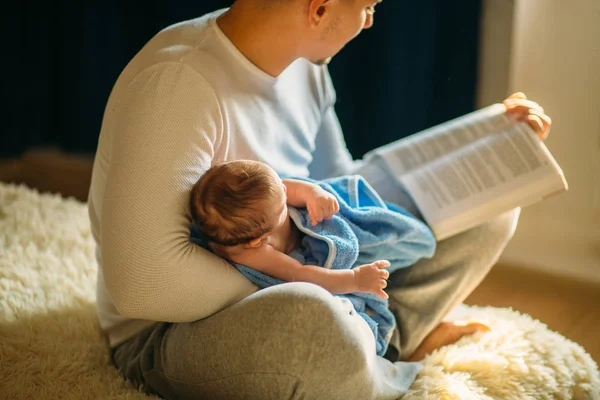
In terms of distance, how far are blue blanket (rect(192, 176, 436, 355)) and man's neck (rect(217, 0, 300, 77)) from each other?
269 millimetres

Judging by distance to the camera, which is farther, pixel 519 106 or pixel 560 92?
pixel 560 92

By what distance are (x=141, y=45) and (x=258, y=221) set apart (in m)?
1.56

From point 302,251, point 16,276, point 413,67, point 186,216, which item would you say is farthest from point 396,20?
point 16,276

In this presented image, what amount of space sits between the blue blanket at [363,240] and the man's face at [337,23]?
0.83ft

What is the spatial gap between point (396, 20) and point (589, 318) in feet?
3.03

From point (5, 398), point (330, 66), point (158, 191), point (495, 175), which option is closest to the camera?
point (158, 191)

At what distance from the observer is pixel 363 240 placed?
4.13 ft

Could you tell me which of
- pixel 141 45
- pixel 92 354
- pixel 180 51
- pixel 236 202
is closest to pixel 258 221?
pixel 236 202

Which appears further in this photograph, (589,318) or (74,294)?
(589,318)

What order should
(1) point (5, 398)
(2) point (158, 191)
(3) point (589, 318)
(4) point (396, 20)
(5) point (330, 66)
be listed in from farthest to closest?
(5) point (330, 66) → (4) point (396, 20) → (3) point (589, 318) → (1) point (5, 398) → (2) point (158, 191)

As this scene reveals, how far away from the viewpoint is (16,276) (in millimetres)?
Answer: 1524

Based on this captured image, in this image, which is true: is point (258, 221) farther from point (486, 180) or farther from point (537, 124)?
point (537, 124)

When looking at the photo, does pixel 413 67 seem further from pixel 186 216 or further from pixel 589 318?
pixel 186 216

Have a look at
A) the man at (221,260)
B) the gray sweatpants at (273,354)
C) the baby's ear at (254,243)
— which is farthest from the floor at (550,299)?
the baby's ear at (254,243)
